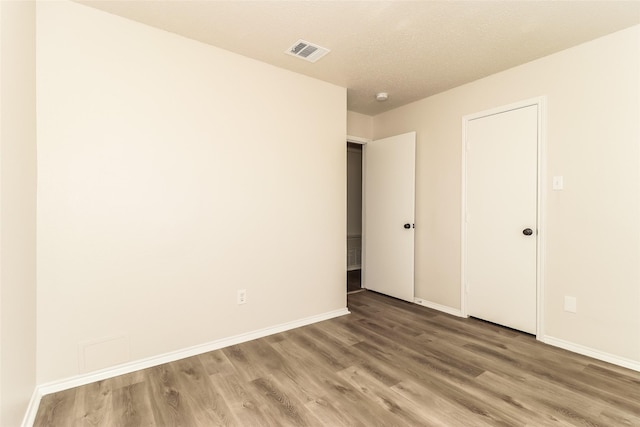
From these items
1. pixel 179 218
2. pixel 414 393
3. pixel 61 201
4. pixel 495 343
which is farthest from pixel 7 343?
pixel 495 343

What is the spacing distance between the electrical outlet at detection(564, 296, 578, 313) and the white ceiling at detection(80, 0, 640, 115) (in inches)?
81.1

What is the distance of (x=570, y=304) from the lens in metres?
2.52

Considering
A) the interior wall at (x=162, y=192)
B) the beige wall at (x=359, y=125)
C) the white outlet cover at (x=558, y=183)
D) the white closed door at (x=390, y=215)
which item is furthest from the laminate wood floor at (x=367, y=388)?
the beige wall at (x=359, y=125)

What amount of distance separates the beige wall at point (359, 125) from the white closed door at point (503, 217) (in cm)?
140

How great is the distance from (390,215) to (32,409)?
351cm

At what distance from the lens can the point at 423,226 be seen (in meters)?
3.68

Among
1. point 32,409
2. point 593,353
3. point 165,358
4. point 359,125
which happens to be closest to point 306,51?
point 359,125

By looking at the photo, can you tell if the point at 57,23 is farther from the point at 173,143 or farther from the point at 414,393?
the point at 414,393

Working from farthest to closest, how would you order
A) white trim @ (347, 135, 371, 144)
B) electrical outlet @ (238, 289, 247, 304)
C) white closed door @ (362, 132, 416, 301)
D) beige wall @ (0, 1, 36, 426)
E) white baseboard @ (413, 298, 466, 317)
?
white trim @ (347, 135, 371, 144) → white closed door @ (362, 132, 416, 301) → white baseboard @ (413, 298, 466, 317) → electrical outlet @ (238, 289, 247, 304) → beige wall @ (0, 1, 36, 426)

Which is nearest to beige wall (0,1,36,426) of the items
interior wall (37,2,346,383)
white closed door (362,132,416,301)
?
interior wall (37,2,346,383)

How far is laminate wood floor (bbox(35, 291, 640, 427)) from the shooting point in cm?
169

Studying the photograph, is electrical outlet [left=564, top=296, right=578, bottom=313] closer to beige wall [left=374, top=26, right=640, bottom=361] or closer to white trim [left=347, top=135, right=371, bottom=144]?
beige wall [left=374, top=26, right=640, bottom=361]

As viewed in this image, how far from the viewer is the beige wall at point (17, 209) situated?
1318 mm

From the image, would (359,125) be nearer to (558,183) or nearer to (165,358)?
Result: (558,183)
